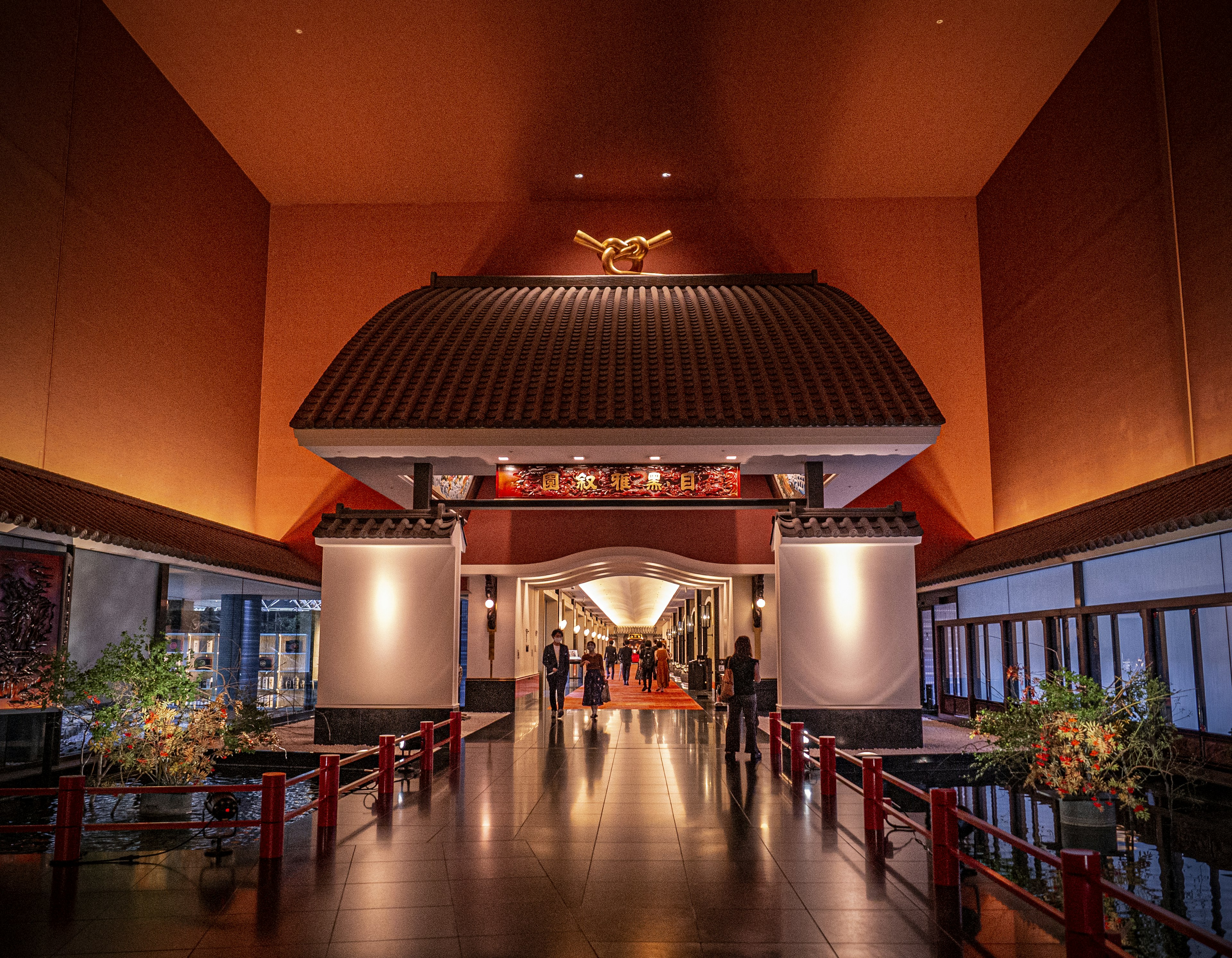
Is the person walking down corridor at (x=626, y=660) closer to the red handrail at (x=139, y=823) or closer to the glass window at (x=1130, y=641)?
the glass window at (x=1130, y=641)

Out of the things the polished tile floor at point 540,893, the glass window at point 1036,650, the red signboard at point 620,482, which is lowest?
the polished tile floor at point 540,893

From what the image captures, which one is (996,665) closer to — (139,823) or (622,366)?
(622,366)

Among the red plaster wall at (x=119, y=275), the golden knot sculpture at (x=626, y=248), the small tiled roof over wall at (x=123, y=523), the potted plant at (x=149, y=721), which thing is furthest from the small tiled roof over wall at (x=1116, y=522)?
the red plaster wall at (x=119, y=275)

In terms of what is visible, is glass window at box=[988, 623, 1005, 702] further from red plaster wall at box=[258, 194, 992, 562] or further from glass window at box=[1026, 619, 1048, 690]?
red plaster wall at box=[258, 194, 992, 562]

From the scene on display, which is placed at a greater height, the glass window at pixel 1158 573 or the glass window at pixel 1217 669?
the glass window at pixel 1158 573

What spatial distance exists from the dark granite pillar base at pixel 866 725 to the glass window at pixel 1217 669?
3614mm

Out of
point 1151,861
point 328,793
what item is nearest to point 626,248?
point 328,793

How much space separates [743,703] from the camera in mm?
13641

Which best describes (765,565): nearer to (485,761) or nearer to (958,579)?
(958,579)

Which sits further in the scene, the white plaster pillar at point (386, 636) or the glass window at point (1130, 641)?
the white plaster pillar at point (386, 636)

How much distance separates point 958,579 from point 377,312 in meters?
12.0

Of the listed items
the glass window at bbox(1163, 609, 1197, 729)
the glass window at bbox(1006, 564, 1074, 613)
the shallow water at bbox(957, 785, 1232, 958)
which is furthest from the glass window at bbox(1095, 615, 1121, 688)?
the shallow water at bbox(957, 785, 1232, 958)

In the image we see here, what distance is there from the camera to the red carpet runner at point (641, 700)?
24.1 meters

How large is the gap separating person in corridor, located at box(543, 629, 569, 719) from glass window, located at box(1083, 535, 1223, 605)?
10.2 metres
